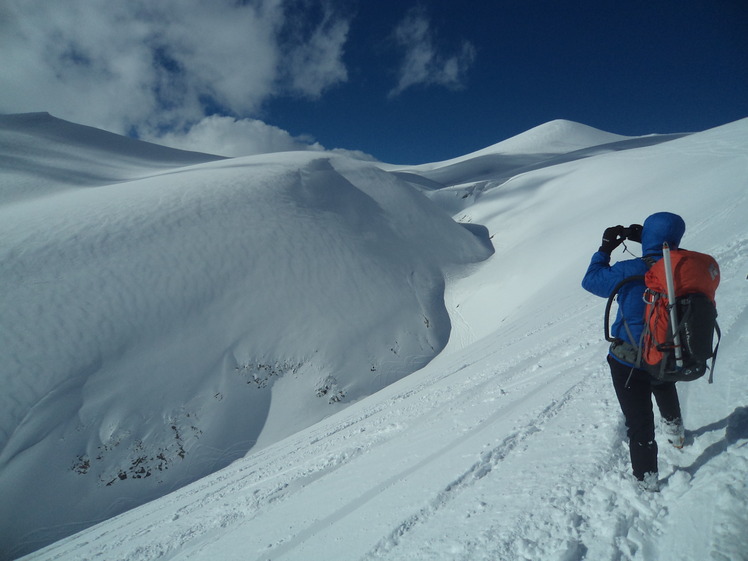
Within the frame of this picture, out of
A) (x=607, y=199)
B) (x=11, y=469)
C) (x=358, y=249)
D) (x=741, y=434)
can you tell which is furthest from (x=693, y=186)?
(x=11, y=469)

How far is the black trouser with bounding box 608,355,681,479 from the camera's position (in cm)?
218

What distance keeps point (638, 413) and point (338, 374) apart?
915 centimetres

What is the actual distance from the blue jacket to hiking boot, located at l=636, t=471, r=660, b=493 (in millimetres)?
789

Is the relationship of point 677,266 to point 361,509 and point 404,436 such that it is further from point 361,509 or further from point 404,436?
point 404,436

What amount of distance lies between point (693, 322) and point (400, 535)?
7.37 feet

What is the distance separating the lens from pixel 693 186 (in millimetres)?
12273

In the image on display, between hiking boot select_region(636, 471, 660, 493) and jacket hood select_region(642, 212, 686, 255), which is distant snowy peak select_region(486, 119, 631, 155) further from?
hiking boot select_region(636, 471, 660, 493)

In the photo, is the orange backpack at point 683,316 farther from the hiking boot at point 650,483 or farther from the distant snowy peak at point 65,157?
the distant snowy peak at point 65,157

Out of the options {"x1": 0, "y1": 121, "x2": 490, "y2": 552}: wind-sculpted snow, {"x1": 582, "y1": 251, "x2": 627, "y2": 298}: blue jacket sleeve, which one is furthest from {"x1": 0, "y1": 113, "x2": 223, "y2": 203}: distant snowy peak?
{"x1": 582, "y1": 251, "x2": 627, "y2": 298}: blue jacket sleeve

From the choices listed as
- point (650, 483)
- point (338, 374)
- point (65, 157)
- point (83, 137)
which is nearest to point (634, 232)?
point (650, 483)

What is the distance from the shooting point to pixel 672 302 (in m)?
1.87

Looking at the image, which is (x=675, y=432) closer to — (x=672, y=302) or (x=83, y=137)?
(x=672, y=302)

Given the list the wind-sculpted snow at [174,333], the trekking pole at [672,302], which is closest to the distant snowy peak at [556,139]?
the wind-sculpted snow at [174,333]

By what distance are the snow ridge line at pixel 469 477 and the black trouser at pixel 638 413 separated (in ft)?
3.29
